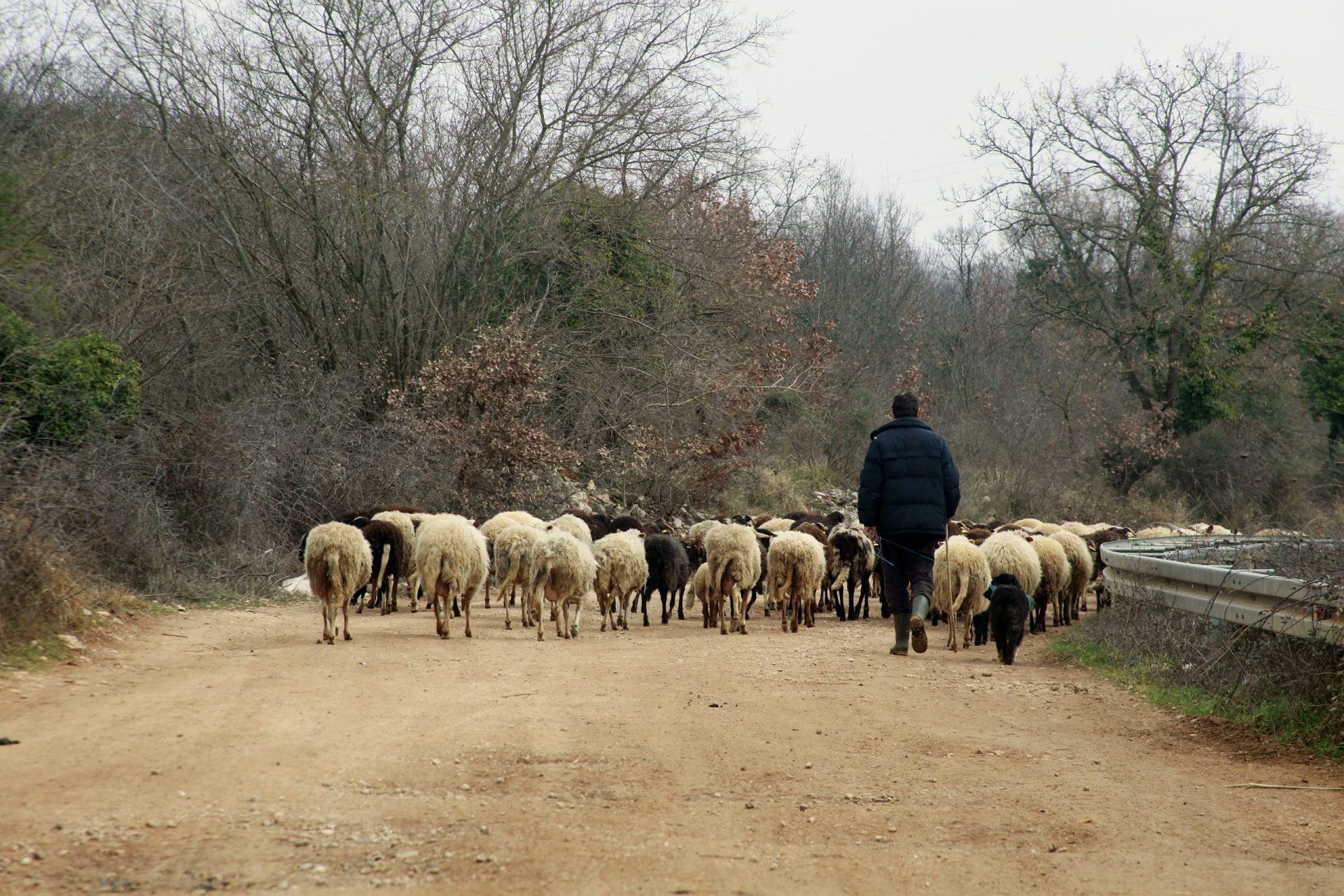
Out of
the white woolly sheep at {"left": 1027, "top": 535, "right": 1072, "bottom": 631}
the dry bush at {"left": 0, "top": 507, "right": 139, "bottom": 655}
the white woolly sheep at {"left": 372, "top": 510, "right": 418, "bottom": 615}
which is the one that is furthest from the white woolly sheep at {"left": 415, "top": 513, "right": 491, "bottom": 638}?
the white woolly sheep at {"left": 1027, "top": 535, "right": 1072, "bottom": 631}

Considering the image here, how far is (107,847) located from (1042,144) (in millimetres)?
33406

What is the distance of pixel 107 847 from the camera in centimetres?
419

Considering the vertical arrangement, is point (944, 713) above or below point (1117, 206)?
below

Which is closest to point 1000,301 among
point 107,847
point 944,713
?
point 944,713

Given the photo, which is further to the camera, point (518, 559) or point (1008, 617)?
point (518, 559)

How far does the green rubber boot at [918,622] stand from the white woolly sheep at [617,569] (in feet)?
10.8

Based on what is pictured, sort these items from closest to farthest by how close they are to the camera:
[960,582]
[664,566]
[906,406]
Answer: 1. [906,406]
2. [960,582]
3. [664,566]

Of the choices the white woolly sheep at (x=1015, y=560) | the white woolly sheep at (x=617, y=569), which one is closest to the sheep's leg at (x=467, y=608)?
the white woolly sheep at (x=617, y=569)

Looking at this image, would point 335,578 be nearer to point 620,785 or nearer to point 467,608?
point 467,608

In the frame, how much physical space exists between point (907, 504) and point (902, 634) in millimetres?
1154

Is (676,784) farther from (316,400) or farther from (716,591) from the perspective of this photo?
(316,400)

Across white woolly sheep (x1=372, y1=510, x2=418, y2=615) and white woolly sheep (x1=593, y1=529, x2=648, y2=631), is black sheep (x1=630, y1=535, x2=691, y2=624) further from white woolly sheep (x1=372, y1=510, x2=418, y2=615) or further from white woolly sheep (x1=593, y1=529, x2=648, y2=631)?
white woolly sheep (x1=372, y1=510, x2=418, y2=615)

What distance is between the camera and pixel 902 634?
10.2m

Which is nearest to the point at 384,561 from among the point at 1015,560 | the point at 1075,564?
the point at 1015,560
